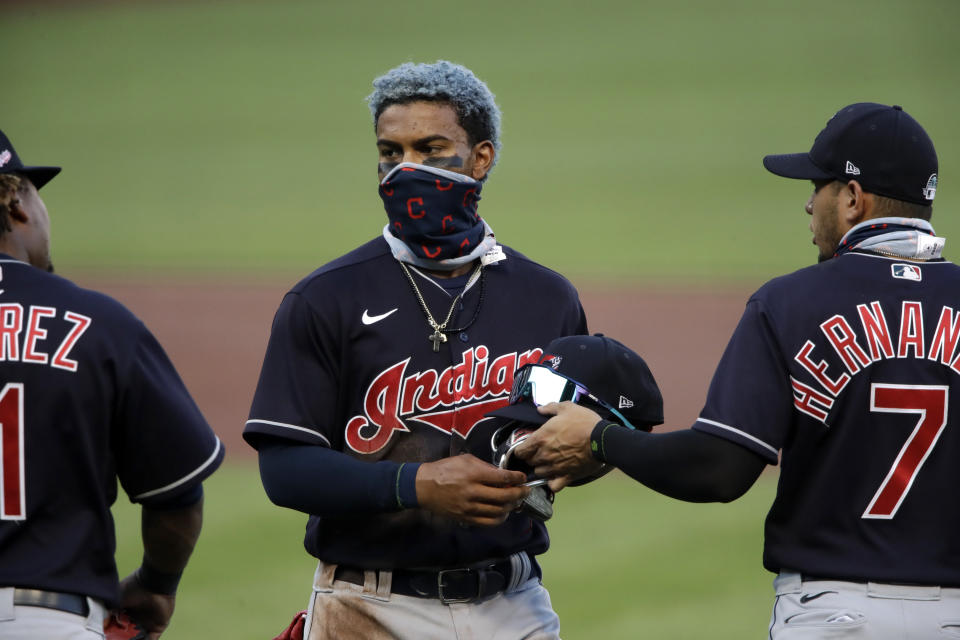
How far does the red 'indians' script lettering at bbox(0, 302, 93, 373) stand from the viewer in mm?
2777

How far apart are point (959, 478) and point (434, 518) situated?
4.23ft

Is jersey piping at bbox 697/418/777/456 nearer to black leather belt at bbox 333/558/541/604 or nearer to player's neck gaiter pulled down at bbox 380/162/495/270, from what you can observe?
black leather belt at bbox 333/558/541/604

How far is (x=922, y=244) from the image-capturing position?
3.02 m

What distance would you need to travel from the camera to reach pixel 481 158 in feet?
11.3

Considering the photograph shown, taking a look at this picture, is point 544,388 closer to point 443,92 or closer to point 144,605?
point 443,92

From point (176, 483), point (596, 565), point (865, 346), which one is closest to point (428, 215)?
point (176, 483)

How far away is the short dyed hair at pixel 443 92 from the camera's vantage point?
3297 mm

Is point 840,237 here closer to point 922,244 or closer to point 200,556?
point 922,244

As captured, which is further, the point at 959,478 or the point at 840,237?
the point at 840,237

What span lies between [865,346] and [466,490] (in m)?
1.02

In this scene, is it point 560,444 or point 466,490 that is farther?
point 560,444

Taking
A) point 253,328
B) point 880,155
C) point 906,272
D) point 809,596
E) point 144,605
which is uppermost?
point 880,155

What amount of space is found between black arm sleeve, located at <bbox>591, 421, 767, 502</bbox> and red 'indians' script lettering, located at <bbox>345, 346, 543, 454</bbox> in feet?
1.27

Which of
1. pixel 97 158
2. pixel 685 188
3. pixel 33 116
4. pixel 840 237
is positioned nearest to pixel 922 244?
pixel 840 237
